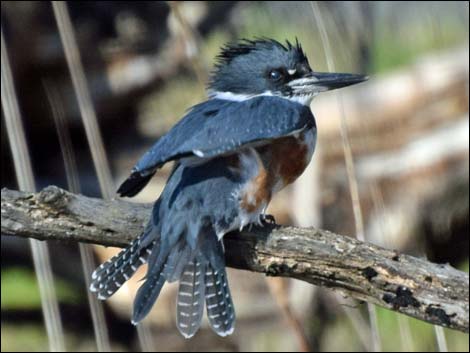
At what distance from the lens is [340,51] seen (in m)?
3.23

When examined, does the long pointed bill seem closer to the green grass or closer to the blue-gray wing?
the blue-gray wing

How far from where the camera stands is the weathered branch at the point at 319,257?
1.78m

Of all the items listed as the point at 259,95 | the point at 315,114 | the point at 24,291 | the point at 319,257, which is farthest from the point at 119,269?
the point at 24,291

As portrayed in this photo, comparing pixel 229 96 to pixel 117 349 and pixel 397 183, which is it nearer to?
pixel 397 183

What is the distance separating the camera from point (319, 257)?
187cm

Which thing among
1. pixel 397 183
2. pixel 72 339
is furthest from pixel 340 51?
pixel 72 339

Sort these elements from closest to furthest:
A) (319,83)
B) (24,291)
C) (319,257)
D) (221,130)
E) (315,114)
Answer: (319,257)
(221,130)
(319,83)
(315,114)
(24,291)

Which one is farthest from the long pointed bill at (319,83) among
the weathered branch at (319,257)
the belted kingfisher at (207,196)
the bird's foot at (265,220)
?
the weathered branch at (319,257)

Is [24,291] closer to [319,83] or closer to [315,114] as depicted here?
[315,114]

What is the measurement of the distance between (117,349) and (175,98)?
40.4 inches

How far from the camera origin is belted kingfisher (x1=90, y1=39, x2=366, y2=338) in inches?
79.1

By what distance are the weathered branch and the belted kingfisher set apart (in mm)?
91

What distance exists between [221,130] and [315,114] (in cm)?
146

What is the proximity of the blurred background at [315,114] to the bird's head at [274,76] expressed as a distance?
0.80m
